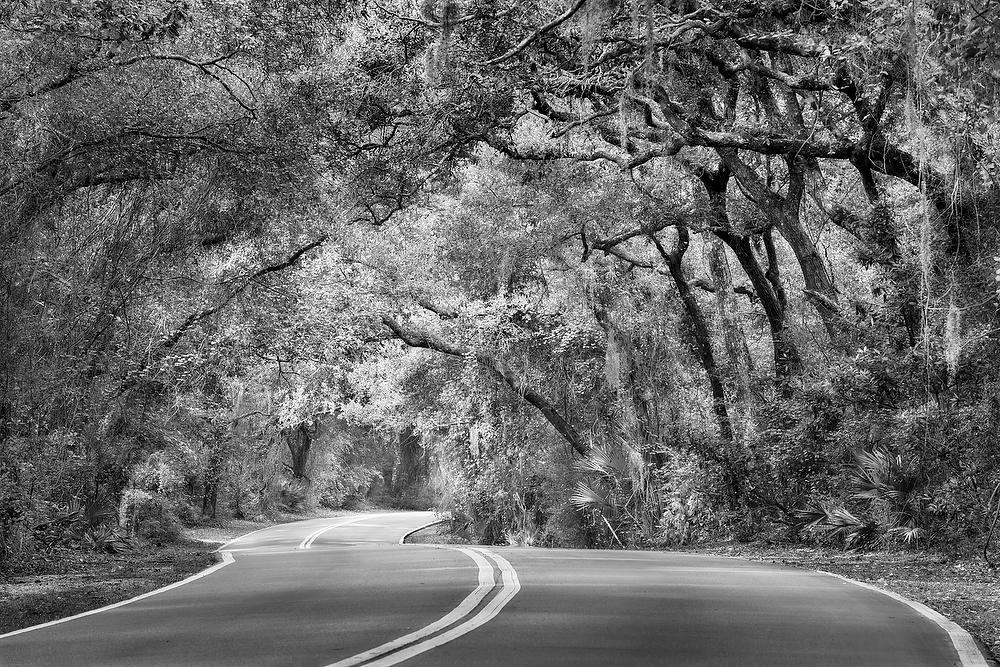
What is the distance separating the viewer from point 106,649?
8734 millimetres

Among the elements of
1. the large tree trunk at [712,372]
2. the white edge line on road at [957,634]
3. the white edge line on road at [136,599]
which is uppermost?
the large tree trunk at [712,372]

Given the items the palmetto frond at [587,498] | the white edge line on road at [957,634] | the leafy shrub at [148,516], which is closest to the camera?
the white edge line on road at [957,634]

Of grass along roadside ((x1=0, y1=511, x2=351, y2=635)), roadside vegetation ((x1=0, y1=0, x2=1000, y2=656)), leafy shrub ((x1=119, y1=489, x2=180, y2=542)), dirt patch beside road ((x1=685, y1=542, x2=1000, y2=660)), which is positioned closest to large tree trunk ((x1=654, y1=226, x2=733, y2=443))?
roadside vegetation ((x1=0, y1=0, x2=1000, y2=656))

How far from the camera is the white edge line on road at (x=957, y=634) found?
802 centimetres

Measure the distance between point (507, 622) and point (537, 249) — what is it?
15.4 meters

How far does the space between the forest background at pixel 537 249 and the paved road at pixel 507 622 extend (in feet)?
13.6

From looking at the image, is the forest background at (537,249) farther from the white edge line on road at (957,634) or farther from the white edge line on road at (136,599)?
the white edge line on road at (957,634)

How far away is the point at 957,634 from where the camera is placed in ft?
30.7

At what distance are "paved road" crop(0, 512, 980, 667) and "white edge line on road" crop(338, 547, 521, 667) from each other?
16 millimetres

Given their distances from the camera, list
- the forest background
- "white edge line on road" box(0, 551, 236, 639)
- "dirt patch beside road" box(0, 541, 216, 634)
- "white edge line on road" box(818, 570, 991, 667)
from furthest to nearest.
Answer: the forest background
"dirt patch beside road" box(0, 541, 216, 634)
"white edge line on road" box(0, 551, 236, 639)
"white edge line on road" box(818, 570, 991, 667)

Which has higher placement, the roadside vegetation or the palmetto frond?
the roadside vegetation

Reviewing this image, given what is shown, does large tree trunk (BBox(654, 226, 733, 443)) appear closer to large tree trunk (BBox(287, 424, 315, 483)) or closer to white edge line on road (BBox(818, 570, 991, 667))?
white edge line on road (BBox(818, 570, 991, 667))

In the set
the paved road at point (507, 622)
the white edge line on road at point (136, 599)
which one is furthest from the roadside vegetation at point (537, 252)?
the paved road at point (507, 622)

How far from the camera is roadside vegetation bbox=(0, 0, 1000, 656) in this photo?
1444 centimetres
